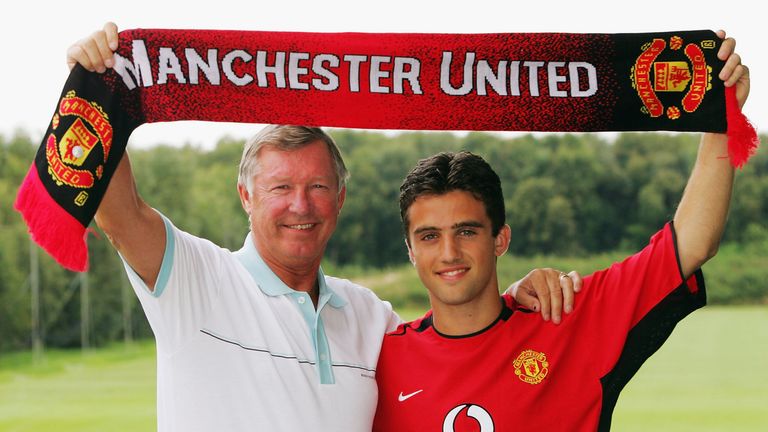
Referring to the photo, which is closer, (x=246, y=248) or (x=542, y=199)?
(x=246, y=248)

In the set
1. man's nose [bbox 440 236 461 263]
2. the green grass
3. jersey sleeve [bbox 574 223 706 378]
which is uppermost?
man's nose [bbox 440 236 461 263]

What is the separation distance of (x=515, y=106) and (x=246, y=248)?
38.9 inches

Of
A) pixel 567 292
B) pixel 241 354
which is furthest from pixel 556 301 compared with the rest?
pixel 241 354

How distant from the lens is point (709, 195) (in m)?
2.42

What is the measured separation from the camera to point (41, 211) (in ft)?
7.59

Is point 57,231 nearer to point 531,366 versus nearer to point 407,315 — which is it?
point 531,366

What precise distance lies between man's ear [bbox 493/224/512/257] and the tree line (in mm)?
19587

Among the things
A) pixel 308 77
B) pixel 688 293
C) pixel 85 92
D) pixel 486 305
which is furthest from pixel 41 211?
pixel 688 293

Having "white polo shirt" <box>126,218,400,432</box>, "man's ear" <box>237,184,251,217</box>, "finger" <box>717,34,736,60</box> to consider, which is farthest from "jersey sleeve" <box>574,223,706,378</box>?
"man's ear" <box>237,184,251,217</box>

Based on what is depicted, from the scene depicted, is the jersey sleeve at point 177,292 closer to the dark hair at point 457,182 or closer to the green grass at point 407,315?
the dark hair at point 457,182

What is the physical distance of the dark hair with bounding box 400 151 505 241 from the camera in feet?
8.49

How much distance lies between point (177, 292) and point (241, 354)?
0.26 m

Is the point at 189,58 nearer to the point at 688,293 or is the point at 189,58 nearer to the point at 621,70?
the point at 621,70

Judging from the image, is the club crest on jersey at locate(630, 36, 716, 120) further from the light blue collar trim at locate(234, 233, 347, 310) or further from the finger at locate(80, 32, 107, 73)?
the finger at locate(80, 32, 107, 73)
